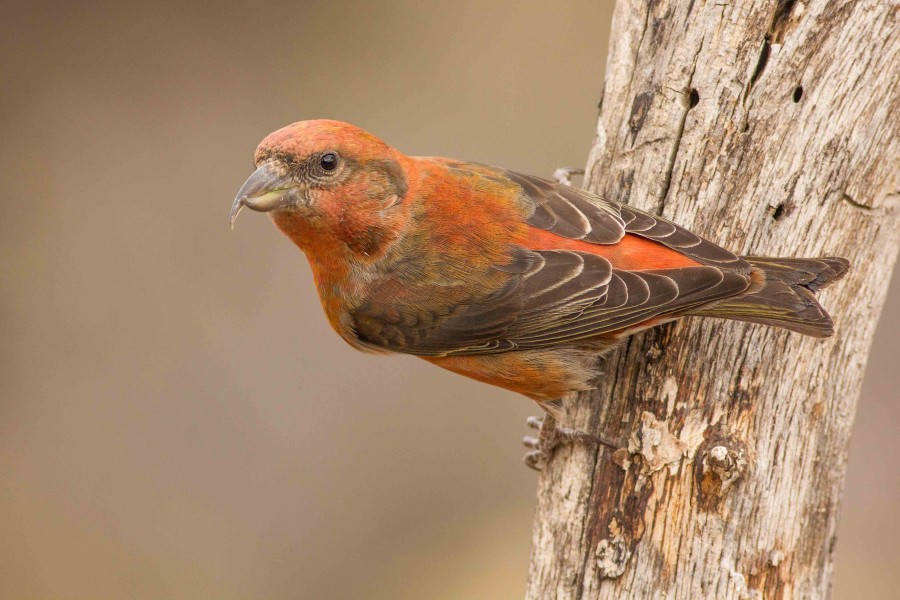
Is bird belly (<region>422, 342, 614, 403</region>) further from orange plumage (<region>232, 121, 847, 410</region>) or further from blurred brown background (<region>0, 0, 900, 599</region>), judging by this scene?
blurred brown background (<region>0, 0, 900, 599</region>)

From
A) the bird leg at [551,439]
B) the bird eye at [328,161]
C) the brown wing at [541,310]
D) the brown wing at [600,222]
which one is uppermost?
the brown wing at [600,222]

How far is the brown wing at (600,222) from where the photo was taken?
363cm

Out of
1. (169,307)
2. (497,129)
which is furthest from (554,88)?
(169,307)

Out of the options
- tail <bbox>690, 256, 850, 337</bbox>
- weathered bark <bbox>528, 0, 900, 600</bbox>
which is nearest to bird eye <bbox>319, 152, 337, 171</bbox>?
weathered bark <bbox>528, 0, 900, 600</bbox>

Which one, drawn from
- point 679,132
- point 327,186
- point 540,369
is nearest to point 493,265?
point 540,369

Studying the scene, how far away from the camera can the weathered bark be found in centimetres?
357

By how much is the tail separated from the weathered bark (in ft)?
0.61

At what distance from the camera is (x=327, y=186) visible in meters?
3.68

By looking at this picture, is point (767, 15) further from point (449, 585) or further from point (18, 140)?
point (18, 140)

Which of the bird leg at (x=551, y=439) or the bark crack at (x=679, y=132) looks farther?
the bark crack at (x=679, y=132)

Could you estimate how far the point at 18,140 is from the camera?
7.44 m

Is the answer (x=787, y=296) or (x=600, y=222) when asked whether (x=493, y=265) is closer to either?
(x=600, y=222)

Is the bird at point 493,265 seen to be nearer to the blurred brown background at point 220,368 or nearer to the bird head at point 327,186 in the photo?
the bird head at point 327,186

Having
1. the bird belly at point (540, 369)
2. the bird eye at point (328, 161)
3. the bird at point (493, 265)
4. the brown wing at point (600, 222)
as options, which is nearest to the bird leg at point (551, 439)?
the bird at point (493, 265)
